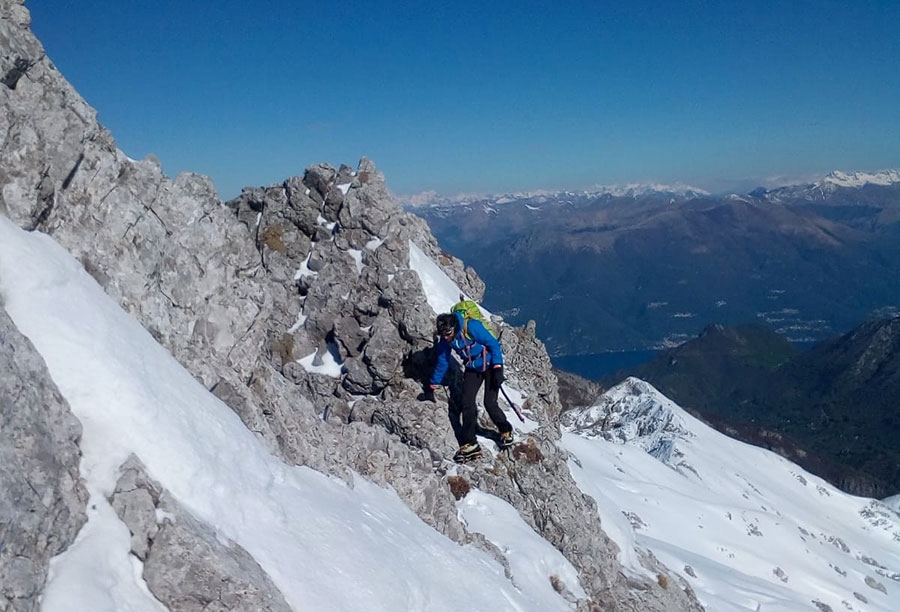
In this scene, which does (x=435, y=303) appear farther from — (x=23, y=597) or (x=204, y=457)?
(x=23, y=597)

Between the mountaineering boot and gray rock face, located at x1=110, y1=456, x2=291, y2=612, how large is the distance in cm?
1055

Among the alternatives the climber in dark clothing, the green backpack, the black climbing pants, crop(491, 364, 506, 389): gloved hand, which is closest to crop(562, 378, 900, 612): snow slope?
the black climbing pants

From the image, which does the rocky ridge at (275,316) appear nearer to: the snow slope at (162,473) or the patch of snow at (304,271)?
the patch of snow at (304,271)

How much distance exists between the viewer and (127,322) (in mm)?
10672

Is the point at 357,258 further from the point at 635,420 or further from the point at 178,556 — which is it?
the point at 635,420

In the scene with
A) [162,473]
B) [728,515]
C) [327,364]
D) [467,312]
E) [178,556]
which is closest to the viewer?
[178,556]

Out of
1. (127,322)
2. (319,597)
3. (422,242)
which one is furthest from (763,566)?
(127,322)

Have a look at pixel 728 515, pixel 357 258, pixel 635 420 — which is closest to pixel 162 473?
pixel 357 258

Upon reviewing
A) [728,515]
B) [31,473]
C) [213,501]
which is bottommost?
[728,515]

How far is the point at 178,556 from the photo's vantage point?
8312 millimetres

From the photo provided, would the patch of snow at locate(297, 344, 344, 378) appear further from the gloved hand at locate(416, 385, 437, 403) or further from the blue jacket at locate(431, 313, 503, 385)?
the blue jacket at locate(431, 313, 503, 385)

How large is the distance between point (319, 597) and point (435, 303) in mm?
15648

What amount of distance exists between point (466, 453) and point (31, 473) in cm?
1302

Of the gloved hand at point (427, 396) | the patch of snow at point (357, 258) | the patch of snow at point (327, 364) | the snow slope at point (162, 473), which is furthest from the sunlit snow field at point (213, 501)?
the patch of snow at point (357, 258)
